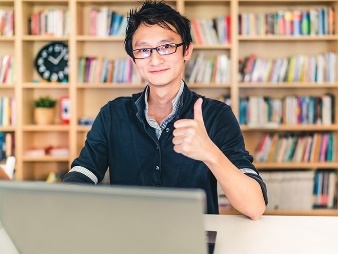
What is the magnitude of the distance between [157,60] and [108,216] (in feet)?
3.46

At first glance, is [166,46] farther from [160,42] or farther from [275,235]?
[275,235]

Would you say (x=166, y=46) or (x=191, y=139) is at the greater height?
(x=166, y=46)

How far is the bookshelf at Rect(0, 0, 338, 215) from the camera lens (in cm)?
394

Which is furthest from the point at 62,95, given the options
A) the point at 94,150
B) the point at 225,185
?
the point at 225,185

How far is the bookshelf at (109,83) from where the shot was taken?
155 inches

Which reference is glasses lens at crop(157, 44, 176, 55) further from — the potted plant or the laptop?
the potted plant

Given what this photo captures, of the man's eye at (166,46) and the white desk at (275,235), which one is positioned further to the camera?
the man's eye at (166,46)

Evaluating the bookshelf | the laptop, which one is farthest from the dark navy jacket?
the bookshelf

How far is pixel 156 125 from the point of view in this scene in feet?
5.88

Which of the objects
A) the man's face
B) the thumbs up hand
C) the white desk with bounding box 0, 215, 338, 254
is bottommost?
the white desk with bounding box 0, 215, 338, 254

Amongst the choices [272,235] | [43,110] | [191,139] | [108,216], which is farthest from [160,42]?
[43,110]

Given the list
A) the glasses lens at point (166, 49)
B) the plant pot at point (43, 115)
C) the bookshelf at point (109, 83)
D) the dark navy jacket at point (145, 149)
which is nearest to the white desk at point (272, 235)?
the dark navy jacket at point (145, 149)

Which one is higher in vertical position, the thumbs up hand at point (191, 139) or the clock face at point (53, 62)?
the clock face at point (53, 62)

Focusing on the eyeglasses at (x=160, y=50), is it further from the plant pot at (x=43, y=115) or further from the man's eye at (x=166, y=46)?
the plant pot at (x=43, y=115)
